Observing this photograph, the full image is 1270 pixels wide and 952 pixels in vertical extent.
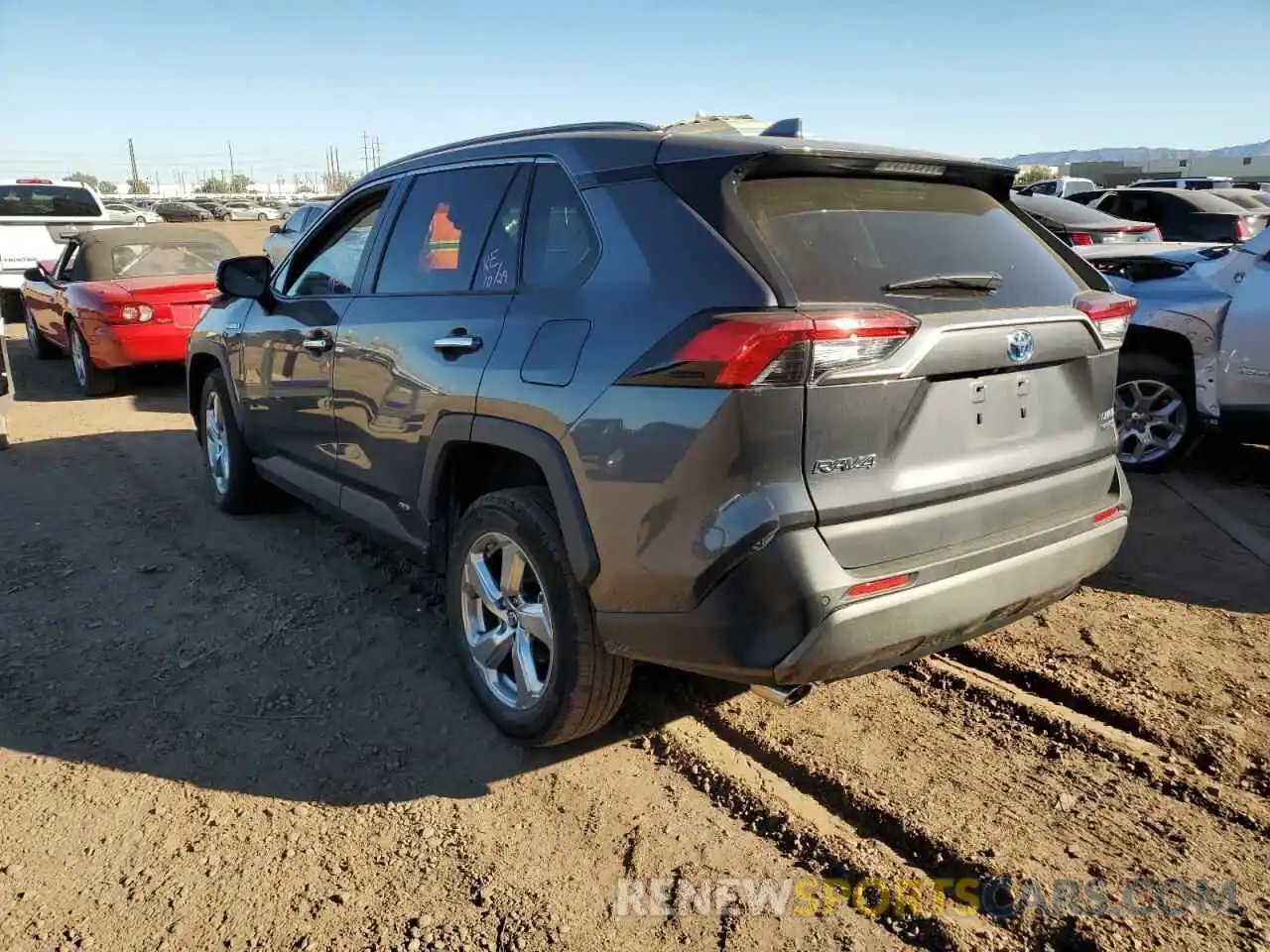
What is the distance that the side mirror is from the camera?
15.1ft

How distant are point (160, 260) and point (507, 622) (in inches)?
318

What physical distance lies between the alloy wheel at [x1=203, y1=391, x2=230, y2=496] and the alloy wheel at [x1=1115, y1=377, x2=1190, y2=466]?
5.23 metres

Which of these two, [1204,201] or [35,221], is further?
[1204,201]

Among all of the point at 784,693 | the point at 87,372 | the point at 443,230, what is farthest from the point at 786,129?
the point at 87,372

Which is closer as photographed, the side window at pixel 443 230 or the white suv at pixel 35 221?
the side window at pixel 443 230

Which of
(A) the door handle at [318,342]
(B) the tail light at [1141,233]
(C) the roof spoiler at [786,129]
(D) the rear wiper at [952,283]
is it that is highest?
(C) the roof spoiler at [786,129]

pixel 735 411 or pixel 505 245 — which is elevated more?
pixel 505 245

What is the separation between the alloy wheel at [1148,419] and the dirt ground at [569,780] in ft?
5.02

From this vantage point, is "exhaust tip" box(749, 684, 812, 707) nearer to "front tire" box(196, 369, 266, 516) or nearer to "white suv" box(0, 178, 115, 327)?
"front tire" box(196, 369, 266, 516)

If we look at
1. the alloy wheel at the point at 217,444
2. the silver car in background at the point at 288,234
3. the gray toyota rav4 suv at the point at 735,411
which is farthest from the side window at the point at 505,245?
the silver car in background at the point at 288,234

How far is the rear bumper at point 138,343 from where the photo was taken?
8.49 m

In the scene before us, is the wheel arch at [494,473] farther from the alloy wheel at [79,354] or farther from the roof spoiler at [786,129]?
the alloy wheel at [79,354]

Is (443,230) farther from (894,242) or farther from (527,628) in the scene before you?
(894,242)

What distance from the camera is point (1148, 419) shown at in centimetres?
592
